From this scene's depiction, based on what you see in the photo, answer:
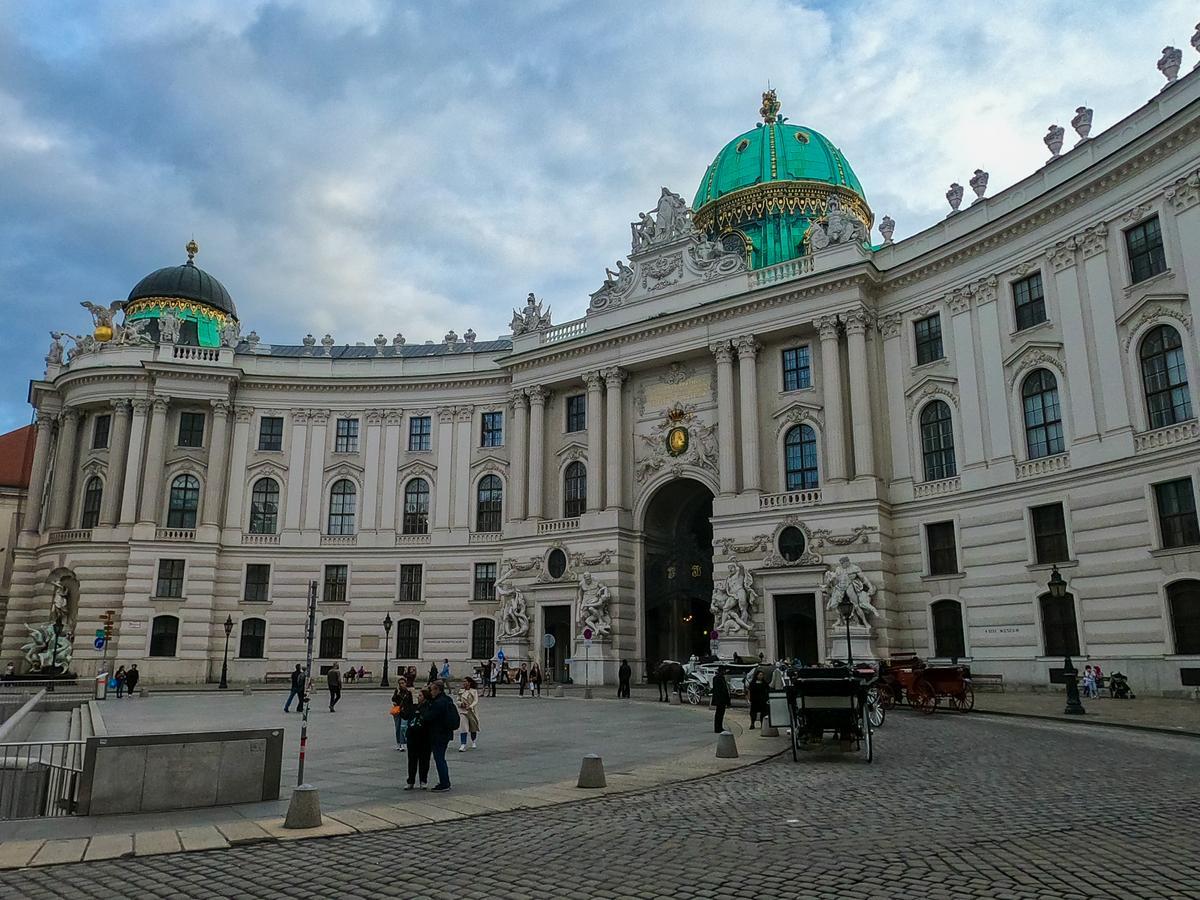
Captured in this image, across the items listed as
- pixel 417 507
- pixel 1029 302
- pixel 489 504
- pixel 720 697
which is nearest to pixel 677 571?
pixel 489 504

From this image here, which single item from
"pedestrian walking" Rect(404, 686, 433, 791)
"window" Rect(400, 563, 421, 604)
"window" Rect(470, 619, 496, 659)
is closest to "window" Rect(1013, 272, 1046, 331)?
"pedestrian walking" Rect(404, 686, 433, 791)

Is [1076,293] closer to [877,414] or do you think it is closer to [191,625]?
[877,414]

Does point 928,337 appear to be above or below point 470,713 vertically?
above

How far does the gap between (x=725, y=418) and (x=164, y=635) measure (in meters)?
32.6

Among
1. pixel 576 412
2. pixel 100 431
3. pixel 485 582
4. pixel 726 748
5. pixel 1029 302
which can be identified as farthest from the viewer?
pixel 100 431

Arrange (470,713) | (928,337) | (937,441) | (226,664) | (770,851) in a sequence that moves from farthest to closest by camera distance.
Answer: (226,664) → (928,337) → (937,441) → (470,713) → (770,851)

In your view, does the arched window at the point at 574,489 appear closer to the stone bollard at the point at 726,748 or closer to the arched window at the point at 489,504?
the arched window at the point at 489,504

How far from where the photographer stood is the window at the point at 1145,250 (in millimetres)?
30547

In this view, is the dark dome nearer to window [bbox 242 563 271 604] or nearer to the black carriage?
window [bbox 242 563 271 604]

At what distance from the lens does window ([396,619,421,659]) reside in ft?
168

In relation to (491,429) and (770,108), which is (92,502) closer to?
(491,429)

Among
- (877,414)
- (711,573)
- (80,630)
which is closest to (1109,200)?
(877,414)

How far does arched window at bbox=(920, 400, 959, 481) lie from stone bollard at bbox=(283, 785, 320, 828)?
105ft

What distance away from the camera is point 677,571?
45.9 m
